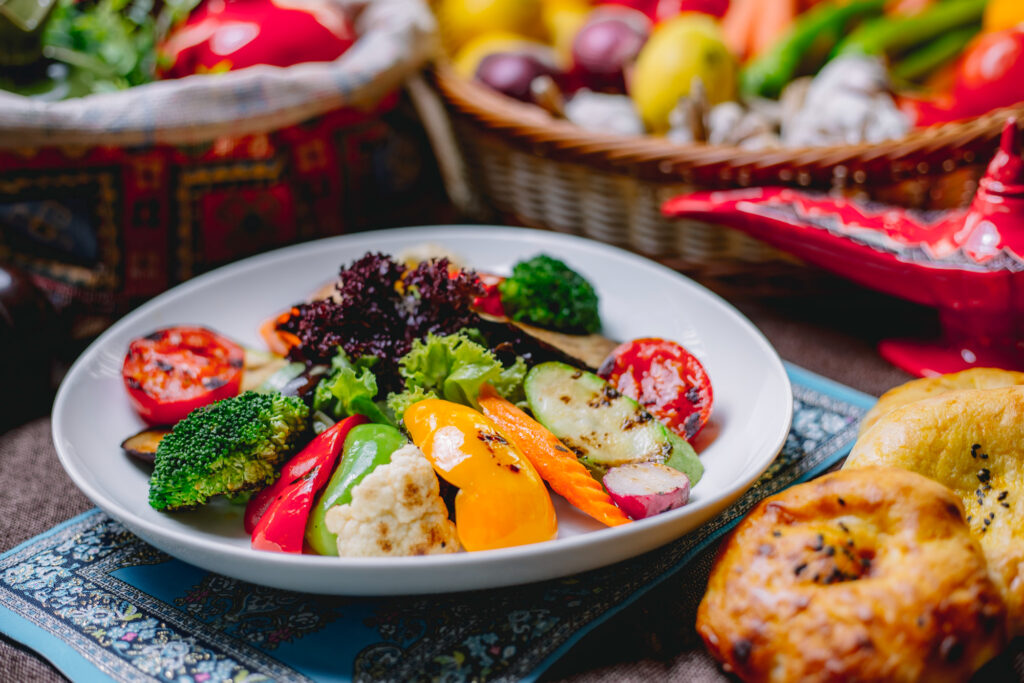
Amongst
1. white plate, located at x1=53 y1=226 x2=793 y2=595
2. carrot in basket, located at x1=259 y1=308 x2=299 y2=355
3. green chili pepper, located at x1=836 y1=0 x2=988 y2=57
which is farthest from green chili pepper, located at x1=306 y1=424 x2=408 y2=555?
green chili pepper, located at x1=836 y1=0 x2=988 y2=57

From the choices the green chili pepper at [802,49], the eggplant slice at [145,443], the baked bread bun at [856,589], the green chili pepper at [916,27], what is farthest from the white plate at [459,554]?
the green chili pepper at [916,27]

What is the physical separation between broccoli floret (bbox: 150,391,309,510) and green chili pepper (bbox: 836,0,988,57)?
2.58m

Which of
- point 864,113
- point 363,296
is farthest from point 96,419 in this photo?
point 864,113

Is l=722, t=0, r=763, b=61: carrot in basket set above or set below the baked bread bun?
above

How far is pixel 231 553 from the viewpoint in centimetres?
134

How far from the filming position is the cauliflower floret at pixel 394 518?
141 centimetres

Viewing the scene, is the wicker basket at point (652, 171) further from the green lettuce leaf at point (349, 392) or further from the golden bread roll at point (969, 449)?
the green lettuce leaf at point (349, 392)

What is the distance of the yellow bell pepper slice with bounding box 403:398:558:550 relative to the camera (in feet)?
4.72

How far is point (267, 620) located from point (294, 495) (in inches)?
9.2

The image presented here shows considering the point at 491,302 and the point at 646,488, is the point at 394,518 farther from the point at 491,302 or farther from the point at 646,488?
the point at 491,302

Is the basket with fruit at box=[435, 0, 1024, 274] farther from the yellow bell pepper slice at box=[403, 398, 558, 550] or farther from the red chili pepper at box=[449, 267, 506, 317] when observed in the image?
the yellow bell pepper slice at box=[403, 398, 558, 550]

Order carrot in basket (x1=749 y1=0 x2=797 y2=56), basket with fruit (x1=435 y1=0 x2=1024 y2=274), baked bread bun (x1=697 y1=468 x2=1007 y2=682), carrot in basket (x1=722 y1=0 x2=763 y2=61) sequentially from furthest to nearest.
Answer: carrot in basket (x1=722 y1=0 x2=763 y2=61) → carrot in basket (x1=749 y1=0 x2=797 y2=56) → basket with fruit (x1=435 y1=0 x2=1024 y2=274) → baked bread bun (x1=697 y1=468 x2=1007 y2=682)

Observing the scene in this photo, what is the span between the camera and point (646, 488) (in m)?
1.52

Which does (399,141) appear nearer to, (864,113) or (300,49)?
(300,49)
